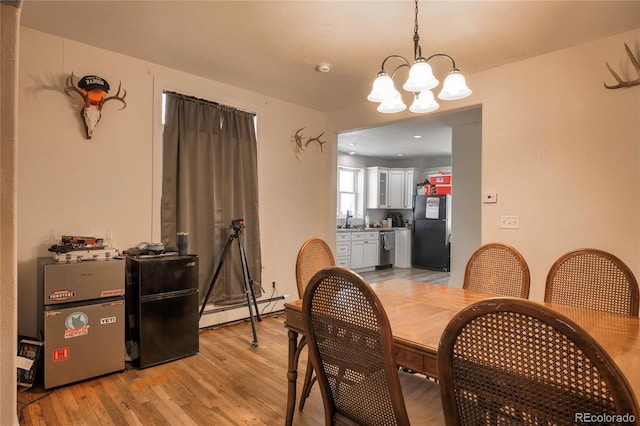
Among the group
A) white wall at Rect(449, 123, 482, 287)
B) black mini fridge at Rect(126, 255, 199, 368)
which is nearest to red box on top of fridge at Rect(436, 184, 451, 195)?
white wall at Rect(449, 123, 482, 287)

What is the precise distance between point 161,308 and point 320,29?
242 cm

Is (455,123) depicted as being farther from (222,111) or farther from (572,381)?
(572,381)

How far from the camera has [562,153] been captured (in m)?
2.79

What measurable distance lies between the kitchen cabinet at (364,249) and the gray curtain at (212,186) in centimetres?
306

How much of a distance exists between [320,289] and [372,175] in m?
6.90

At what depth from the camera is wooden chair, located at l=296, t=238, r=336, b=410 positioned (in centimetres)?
204

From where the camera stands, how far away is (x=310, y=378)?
2033 mm

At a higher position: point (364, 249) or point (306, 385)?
point (364, 249)

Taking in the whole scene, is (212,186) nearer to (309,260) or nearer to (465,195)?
(309,260)

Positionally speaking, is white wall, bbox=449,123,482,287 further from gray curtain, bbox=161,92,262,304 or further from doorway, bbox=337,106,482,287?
gray curtain, bbox=161,92,262,304

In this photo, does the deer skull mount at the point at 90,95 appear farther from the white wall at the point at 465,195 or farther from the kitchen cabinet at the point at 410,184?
the kitchen cabinet at the point at 410,184

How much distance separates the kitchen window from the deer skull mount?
5251mm

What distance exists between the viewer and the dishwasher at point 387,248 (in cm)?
732

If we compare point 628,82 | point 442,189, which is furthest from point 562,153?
point 442,189
